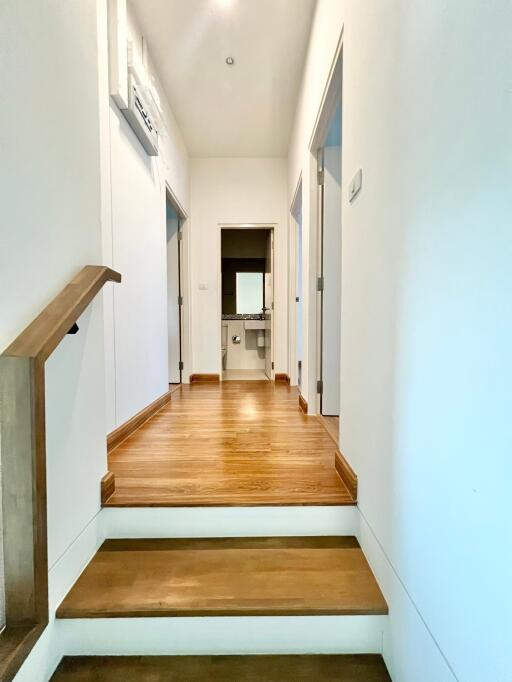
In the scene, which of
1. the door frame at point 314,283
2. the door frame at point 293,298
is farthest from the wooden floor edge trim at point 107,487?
the door frame at point 293,298

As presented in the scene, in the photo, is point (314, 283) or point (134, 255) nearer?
point (134, 255)

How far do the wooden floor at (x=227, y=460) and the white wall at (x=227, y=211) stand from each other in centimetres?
185

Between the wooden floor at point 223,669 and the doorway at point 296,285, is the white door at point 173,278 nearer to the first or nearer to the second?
the doorway at point 296,285

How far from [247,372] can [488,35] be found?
524 centimetres

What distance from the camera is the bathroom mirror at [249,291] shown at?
723 centimetres

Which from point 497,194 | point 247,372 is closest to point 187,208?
point 247,372

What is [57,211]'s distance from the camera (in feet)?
3.53

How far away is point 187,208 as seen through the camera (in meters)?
4.29

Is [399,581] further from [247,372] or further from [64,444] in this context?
[247,372]

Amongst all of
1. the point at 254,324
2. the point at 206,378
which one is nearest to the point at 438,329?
the point at 206,378

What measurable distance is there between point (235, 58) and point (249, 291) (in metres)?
4.64

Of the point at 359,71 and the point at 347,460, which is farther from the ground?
the point at 359,71

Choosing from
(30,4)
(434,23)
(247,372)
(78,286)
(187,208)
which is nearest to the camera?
(434,23)

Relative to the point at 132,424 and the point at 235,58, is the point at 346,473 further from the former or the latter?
the point at 235,58
